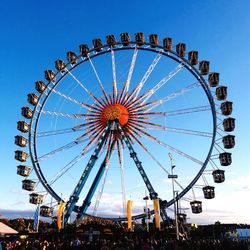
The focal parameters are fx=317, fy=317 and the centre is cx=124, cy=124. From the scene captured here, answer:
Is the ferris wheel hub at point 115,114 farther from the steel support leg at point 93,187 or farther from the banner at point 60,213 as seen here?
the banner at point 60,213

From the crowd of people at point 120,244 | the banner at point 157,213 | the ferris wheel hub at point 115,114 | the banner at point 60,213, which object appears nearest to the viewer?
the crowd of people at point 120,244

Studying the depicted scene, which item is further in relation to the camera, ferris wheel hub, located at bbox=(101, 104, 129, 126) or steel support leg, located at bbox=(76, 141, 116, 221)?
ferris wheel hub, located at bbox=(101, 104, 129, 126)

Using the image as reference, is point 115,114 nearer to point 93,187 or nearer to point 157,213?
point 93,187

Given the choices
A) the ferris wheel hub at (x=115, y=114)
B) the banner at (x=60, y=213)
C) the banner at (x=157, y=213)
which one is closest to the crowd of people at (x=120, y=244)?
the banner at (x=157, y=213)

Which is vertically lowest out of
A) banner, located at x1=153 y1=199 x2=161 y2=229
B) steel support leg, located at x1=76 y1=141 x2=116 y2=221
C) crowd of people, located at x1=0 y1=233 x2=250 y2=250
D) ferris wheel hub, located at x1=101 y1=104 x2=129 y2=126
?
crowd of people, located at x1=0 y1=233 x2=250 y2=250

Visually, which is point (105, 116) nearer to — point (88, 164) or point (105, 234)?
point (88, 164)

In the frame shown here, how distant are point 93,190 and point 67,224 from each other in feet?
12.7

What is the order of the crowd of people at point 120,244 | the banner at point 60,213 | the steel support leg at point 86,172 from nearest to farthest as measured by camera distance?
the crowd of people at point 120,244
the banner at point 60,213
the steel support leg at point 86,172

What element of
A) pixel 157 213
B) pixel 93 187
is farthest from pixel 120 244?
pixel 93 187

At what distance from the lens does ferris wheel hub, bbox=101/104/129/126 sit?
99.9ft

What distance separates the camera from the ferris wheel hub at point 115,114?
3045cm

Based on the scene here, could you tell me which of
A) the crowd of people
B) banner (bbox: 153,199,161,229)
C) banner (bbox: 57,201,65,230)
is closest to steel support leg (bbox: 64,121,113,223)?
banner (bbox: 57,201,65,230)

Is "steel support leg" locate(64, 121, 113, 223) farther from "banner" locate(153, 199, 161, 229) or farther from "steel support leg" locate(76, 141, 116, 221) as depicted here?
"banner" locate(153, 199, 161, 229)

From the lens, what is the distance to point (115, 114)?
99.8 ft
